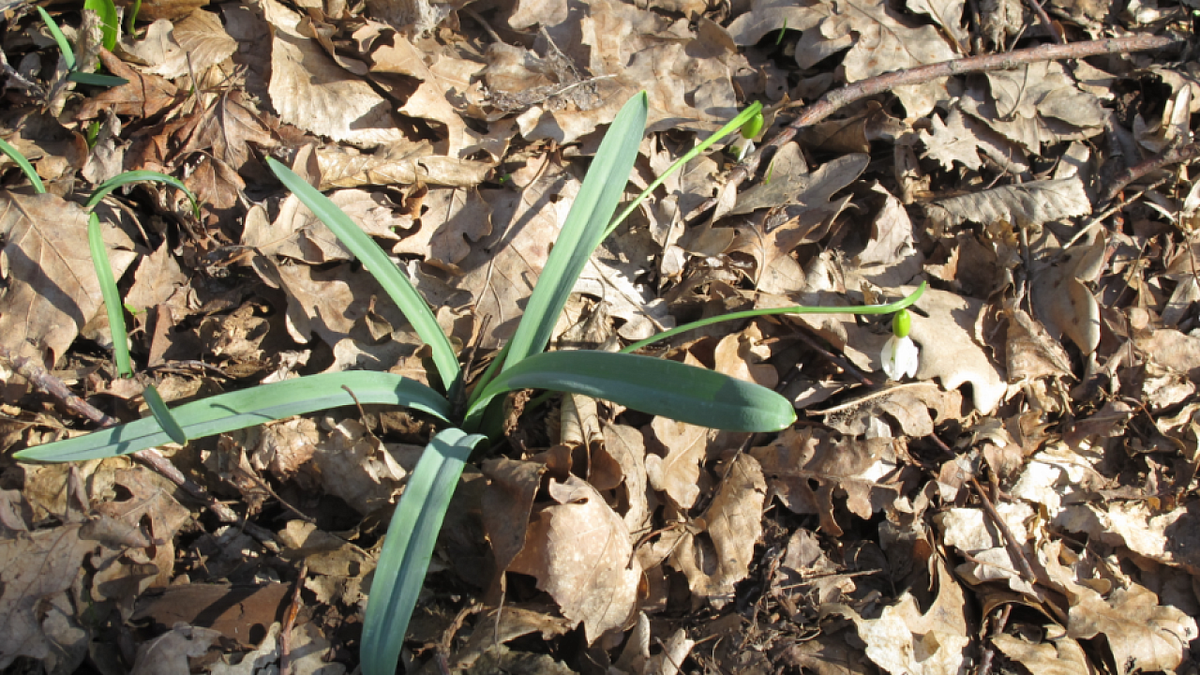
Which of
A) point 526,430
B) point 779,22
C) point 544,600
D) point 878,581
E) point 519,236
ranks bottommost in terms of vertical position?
point 878,581

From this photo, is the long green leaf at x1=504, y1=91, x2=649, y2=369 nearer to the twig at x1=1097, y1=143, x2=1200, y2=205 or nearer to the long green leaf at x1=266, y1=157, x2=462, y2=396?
the long green leaf at x1=266, y1=157, x2=462, y2=396

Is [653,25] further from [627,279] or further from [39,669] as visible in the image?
[39,669]

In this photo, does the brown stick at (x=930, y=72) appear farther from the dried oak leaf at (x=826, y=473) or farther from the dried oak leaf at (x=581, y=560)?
the dried oak leaf at (x=581, y=560)

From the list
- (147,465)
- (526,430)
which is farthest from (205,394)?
(526,430)

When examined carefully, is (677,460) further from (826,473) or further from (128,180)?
(128,180)

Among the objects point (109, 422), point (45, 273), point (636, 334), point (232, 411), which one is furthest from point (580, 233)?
point (45, 273)

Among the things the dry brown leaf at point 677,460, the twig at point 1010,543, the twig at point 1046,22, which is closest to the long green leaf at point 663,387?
the dry brown leaf at point 677,460
